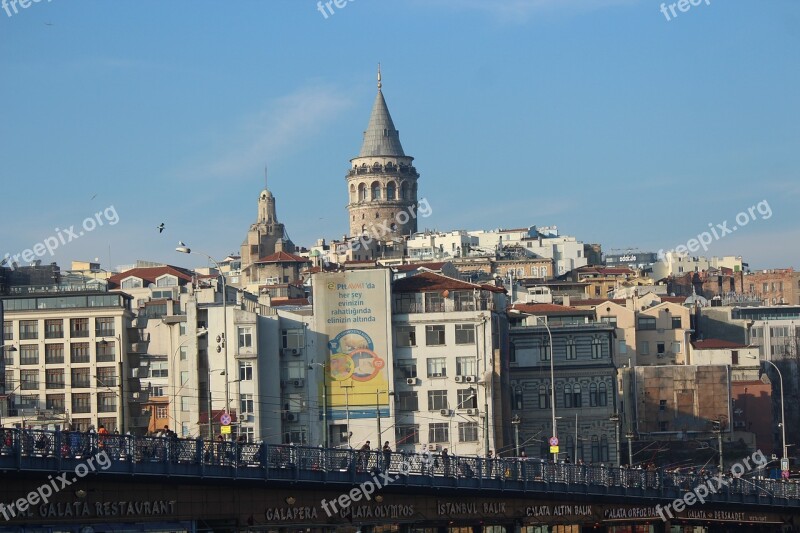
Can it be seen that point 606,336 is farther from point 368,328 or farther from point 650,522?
point 650,522

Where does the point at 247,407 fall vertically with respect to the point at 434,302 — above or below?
below

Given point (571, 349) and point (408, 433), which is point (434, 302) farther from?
point (571, 349)

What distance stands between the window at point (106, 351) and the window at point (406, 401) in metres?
29.1

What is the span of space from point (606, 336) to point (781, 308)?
209 ft

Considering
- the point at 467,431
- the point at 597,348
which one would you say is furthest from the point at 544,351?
the point at 467,431

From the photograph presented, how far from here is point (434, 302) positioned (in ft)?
357

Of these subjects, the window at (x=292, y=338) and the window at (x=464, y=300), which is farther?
the window at (x=464, y=300)

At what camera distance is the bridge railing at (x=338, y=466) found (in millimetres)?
54500

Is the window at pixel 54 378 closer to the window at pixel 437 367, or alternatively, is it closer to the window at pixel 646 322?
the window at pixel 437 367

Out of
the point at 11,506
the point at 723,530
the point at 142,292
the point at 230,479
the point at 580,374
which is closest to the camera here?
the point at 11,506

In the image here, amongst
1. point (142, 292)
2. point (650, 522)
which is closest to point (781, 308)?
point (142, 292)

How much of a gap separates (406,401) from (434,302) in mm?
6306

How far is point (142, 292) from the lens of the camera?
17588cm

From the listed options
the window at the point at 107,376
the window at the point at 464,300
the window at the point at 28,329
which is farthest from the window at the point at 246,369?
the window at the point at 28,329
